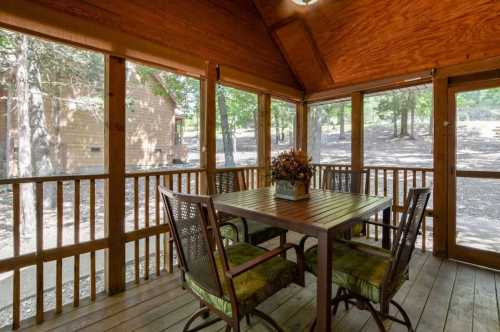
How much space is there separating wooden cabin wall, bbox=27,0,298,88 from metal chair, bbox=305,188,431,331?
2.43m

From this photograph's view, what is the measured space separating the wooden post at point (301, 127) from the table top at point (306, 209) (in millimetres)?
2017

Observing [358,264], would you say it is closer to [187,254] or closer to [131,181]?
[187,254]

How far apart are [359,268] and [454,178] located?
2.18 meters

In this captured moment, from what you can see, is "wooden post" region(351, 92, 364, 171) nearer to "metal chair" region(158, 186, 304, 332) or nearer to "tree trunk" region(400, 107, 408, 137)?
"tree trunk" region(400, 107, 408, 137)

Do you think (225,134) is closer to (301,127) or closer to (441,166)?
(301,127)

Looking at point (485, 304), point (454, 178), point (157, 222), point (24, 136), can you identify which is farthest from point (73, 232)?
point (454, 178)

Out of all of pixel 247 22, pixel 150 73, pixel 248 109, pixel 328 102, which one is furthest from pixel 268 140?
pixel 150 73

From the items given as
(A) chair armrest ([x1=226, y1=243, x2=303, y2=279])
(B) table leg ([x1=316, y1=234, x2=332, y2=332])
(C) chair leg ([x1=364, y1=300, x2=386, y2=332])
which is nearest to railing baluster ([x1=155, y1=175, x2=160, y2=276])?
(A) chair armrest ([x1=226, y1=243, x2=303, y2=279])

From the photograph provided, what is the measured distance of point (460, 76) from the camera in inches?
111

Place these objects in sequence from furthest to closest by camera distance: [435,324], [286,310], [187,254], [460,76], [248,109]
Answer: [248,109] → [460,76] → [286,310] → [435,324] → [187,254]

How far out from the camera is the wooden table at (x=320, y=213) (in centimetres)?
137

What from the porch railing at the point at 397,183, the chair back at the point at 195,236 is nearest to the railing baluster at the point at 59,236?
the chair back at the point at 195,236

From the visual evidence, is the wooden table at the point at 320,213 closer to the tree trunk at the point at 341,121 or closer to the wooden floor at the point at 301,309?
the wooden floor at the point at 301,309

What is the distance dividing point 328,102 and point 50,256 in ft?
13.1
